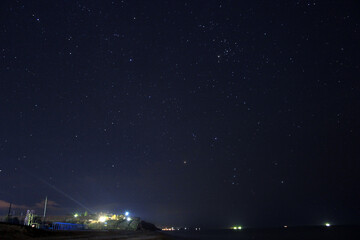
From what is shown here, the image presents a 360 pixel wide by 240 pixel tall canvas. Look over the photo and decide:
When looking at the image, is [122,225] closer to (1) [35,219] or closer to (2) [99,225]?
(2) [99,225]

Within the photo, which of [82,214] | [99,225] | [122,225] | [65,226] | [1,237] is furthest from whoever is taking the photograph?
[82,214]

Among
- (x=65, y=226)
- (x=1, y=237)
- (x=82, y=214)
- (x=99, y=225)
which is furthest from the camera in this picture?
(x=82, y=214)

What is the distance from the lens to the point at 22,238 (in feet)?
58.0

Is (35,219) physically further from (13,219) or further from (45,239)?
(45,239)

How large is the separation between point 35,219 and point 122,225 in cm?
4428

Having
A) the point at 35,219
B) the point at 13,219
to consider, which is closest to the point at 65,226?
the point at 35,219

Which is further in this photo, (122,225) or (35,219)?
(122,225)

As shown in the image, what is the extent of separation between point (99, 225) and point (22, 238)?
5777 centimetres

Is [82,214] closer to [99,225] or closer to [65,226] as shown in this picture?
[99,225]

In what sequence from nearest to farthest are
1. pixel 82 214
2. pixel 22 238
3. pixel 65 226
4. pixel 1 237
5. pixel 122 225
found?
pixel 1 237 < pixel 22 238 < pixel 65 226 < pixel 122 225 < pixel 82 214

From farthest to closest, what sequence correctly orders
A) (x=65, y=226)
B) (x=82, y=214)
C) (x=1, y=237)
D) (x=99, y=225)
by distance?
(x=82, y=214) → (x=99, y=225) → (x=65, y=226) → (x=1, y=237)

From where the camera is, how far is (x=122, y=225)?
286ft

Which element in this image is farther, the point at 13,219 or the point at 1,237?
the point at 13,219

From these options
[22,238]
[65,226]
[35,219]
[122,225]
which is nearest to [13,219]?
[35,219]
